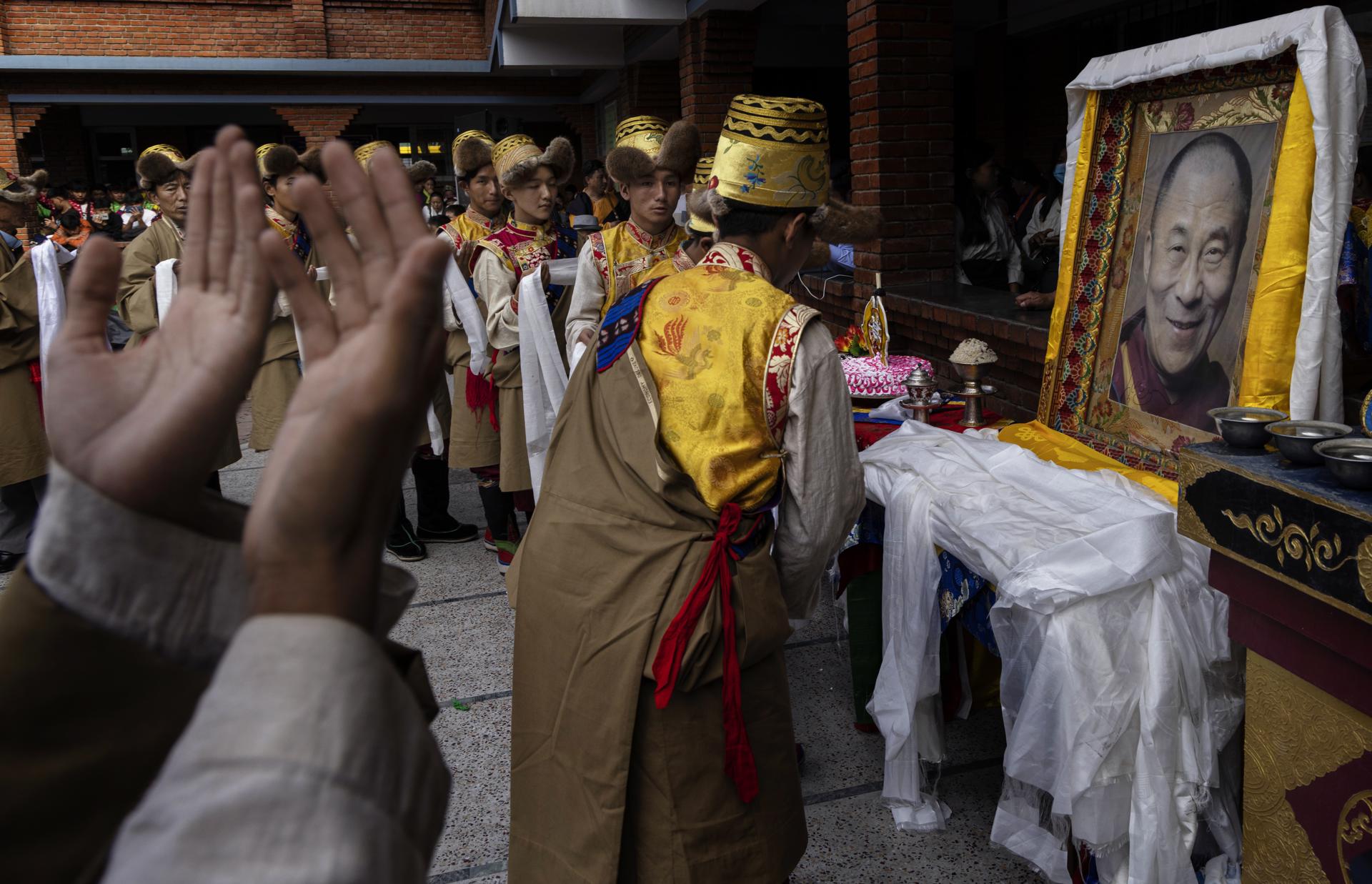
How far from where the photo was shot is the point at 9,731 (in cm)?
63

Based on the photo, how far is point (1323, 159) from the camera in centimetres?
192

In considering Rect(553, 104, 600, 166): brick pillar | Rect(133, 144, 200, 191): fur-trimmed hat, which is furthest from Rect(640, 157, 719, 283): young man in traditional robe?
Rect(553, 104, 600, 166): brick pillar

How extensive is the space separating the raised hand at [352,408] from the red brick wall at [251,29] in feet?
51.7

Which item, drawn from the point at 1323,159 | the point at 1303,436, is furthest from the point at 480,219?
the point at 1303,436

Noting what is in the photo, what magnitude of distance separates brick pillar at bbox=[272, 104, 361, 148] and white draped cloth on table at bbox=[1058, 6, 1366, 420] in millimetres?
14944

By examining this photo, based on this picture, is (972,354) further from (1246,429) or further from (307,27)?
(307,27)

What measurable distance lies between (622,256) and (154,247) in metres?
2.65

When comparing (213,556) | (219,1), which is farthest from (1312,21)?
(219,1)

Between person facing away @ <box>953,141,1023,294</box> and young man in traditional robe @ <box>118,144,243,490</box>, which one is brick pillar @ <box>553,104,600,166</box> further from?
young man in traditional robe @ <box>118,144,243,490</box>

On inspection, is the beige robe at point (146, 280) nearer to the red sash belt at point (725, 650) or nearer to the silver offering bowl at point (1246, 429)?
the red sash belt at point (725, 650)

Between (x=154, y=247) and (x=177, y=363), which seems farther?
(x=154, y=247)

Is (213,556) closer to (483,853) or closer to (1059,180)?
(483,853)

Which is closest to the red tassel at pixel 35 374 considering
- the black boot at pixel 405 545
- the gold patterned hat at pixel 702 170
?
the black boot at pixel 405 545

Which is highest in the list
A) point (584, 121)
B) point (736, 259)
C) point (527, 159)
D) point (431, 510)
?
point (584, 121)
